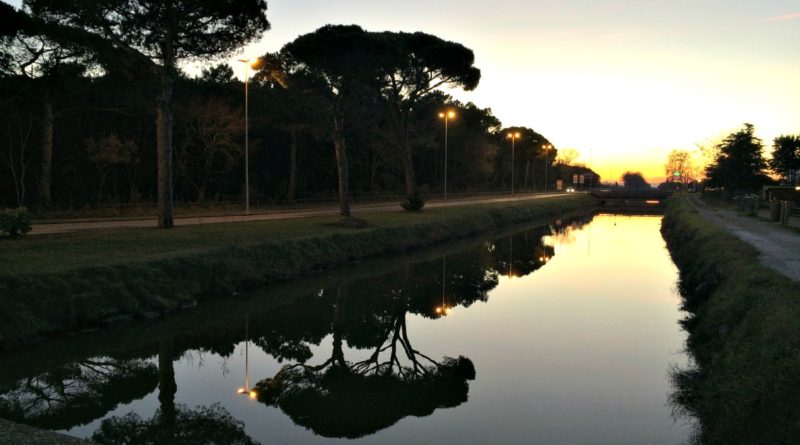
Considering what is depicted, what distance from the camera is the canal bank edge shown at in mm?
12734

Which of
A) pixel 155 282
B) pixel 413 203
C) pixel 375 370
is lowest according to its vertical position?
pixel 375 370

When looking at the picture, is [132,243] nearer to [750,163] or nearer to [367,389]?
[367,389]

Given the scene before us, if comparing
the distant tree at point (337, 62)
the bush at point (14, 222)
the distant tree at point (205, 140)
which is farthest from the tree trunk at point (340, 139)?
the bush at point (14, 222)

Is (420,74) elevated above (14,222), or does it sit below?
above

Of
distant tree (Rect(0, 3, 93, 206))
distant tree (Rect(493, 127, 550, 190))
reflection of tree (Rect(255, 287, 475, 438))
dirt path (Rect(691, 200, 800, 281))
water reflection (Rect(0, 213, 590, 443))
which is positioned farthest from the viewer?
distant tree (Rect(493, 127, 550, 190))

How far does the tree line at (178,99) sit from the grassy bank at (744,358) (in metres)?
19.4

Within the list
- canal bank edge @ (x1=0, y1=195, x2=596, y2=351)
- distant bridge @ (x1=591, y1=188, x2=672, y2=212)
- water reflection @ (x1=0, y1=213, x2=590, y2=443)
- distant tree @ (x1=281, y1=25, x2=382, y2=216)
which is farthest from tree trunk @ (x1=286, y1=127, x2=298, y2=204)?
distant bridge @ (x1=591, y1=188, x2=672, y2=212)

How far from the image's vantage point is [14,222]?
64.3 ft

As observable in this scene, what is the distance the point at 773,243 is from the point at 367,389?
18.3 m

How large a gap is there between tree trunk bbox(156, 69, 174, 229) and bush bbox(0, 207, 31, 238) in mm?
4867

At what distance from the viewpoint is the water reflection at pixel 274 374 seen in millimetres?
9070

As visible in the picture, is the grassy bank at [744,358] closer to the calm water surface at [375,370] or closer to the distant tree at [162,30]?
the calm water surface at [375,370]

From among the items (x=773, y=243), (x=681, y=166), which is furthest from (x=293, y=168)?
(x=681, y=166)

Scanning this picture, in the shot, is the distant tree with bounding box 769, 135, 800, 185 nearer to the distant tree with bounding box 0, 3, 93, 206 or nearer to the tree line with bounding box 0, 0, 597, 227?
the tree line with bounding box 0, 0, 597, 227
